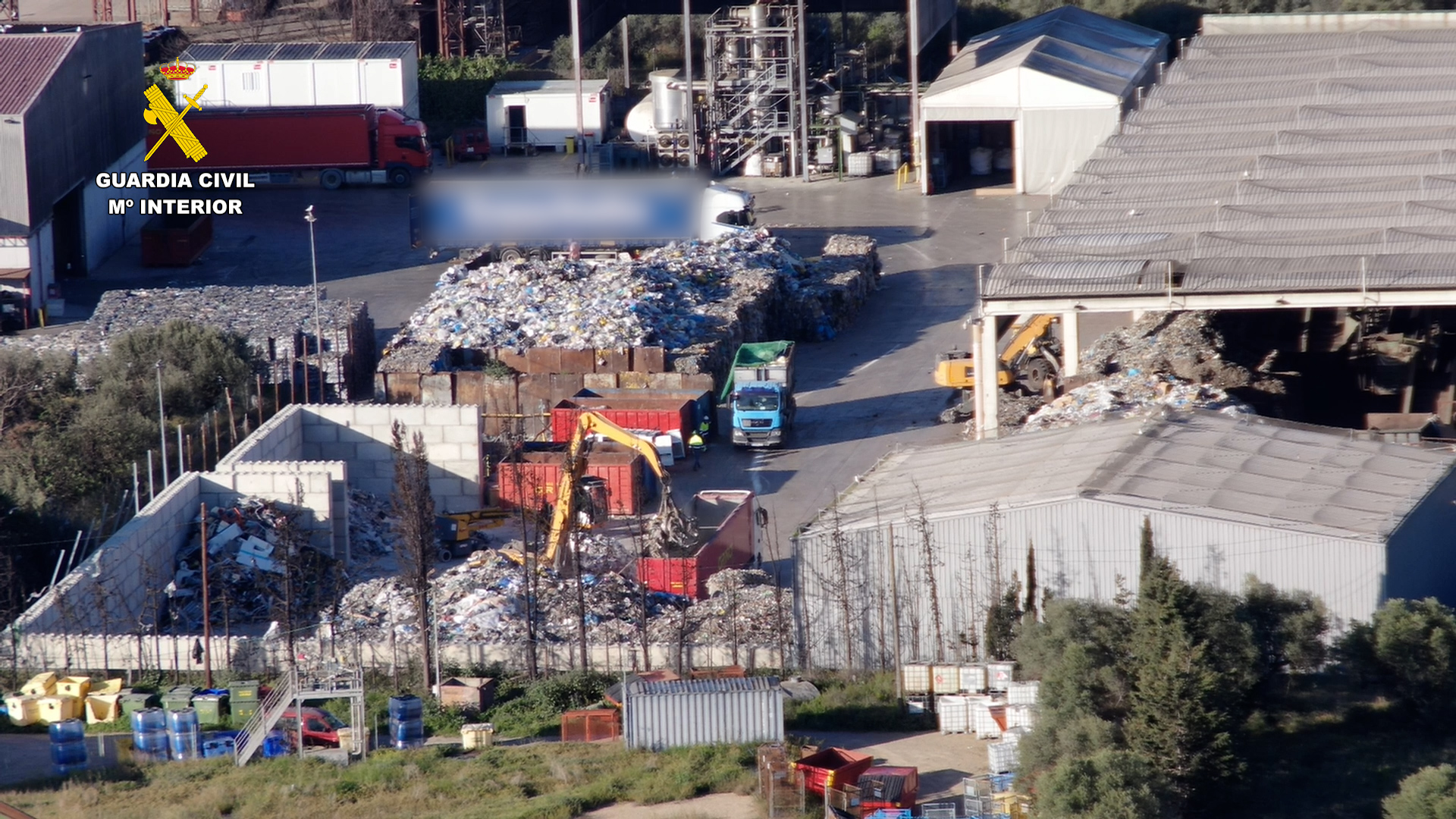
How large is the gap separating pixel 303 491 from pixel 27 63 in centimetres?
1785

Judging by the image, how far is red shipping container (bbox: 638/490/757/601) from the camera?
824 inches

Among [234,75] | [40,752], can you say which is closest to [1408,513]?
[40,752]

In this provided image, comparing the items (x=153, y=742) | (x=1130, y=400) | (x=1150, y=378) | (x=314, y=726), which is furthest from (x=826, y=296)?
(x=153, y=742)

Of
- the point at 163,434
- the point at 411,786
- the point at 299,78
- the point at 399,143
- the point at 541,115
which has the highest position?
the point at 299,78

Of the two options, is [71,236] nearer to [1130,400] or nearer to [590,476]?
[590,476]

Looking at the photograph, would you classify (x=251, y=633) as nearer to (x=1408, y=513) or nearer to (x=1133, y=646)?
(x=1133, y=646)

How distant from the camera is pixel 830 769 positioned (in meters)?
15.4

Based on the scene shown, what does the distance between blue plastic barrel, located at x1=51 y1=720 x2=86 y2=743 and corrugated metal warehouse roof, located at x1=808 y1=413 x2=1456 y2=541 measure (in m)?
7.37

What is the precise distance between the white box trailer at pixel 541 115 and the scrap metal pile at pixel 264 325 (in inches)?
527

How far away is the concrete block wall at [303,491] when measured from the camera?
73.9 ft

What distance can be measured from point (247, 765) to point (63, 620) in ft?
12.4

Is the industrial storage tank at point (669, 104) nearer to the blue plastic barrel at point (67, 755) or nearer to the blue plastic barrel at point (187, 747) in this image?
the blue plastic barrel at point (187, 747)

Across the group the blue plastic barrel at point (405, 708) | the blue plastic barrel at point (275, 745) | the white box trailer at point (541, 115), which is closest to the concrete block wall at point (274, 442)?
the blue plastic barrel at point (275, 745)

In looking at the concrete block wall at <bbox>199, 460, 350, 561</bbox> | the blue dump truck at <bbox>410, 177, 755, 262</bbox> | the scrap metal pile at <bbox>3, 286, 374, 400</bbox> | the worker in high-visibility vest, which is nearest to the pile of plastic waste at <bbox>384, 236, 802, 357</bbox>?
the scrap metal pile at <bbox>3, 286, 374, 400</bbox>
